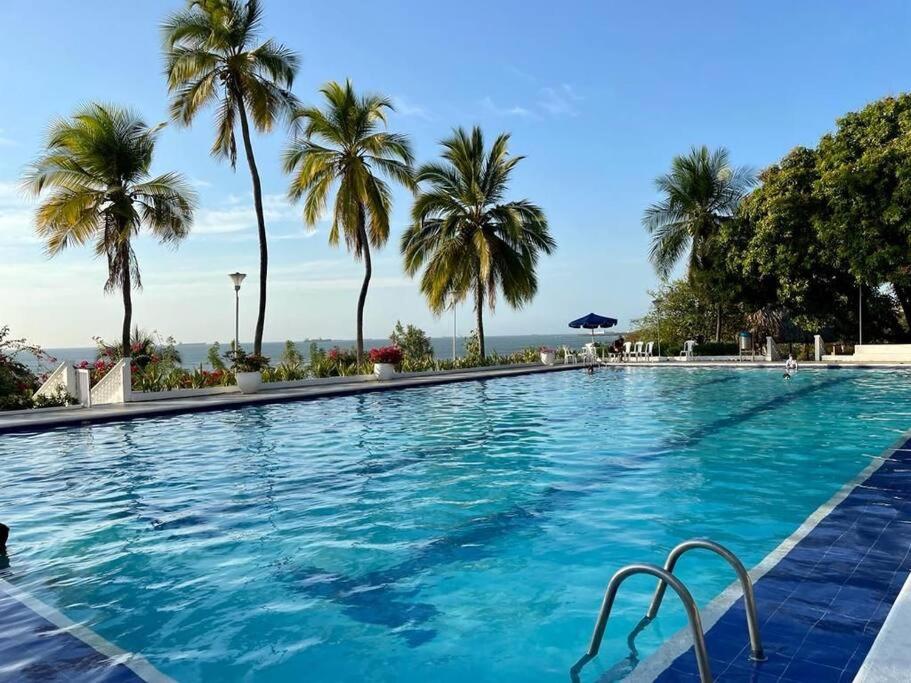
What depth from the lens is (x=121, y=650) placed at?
3680mm

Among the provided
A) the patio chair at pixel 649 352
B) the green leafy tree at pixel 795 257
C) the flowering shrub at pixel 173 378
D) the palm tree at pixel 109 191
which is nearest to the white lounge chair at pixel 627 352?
the patio chair at pixel 649 352

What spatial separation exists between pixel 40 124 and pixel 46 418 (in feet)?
31.8

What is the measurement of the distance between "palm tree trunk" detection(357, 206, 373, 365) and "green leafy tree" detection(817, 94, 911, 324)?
17.7 meters

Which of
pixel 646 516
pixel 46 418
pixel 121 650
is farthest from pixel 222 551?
pixel 46 418

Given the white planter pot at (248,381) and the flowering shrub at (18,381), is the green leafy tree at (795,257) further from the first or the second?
the flowering shrub at (18,381)

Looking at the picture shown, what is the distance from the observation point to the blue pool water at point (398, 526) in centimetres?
395

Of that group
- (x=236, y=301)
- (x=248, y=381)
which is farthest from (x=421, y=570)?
(x=236, y=301)

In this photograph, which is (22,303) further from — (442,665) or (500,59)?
(442,665)

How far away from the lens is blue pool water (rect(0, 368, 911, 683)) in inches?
156

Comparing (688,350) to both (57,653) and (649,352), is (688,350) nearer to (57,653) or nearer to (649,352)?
(649,352)

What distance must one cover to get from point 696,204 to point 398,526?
28656 millimetres

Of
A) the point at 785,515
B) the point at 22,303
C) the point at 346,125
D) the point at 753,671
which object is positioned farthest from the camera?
the point at 346,125

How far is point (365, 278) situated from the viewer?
2403 cm

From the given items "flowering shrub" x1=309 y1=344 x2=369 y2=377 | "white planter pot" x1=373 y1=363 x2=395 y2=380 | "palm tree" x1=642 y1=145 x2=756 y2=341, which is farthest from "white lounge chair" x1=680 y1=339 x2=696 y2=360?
"flowering shrub" x1=309 y1=344 x2=369 y2=377
